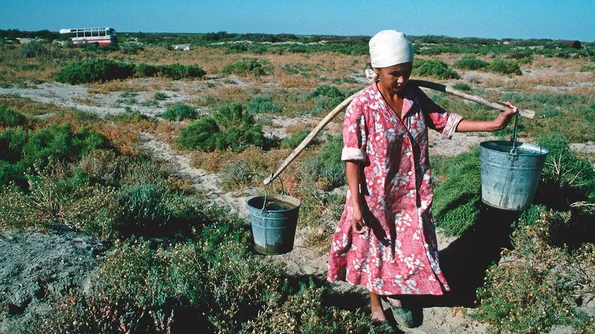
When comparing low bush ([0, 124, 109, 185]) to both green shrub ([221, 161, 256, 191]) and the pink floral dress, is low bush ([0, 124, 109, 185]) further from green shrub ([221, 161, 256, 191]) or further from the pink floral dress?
the pink floral dress

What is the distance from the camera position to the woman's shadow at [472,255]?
11.9 ft

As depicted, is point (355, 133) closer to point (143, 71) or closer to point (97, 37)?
point (143, 71)

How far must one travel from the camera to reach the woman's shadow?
3625mm

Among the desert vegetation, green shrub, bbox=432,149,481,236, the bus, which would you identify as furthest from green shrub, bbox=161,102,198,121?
the bus

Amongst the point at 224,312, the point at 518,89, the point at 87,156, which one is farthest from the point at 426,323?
the point at 518,89

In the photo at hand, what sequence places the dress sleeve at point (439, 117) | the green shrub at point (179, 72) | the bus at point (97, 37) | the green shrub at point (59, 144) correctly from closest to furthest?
the dress sleeve at point (439, 117)
the green shrub at point (59, 144)
the green shrub at point (179, 72)
the bus at point (97, 37)

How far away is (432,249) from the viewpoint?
9.63ft

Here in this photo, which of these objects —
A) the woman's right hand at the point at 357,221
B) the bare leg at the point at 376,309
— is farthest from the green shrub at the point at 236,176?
the woman's right hand at the point at 357,221

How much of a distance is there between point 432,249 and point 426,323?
0.74 m

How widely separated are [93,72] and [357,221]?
19.1 meters

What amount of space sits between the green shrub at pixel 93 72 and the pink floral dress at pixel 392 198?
59.8 feet

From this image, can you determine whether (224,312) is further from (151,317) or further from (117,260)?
(117,260)

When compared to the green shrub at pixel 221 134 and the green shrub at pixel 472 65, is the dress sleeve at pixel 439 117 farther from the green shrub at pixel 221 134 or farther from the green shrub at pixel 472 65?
the green shrub at pixel 472 65

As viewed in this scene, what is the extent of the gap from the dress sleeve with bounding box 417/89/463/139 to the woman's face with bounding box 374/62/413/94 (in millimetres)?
302
